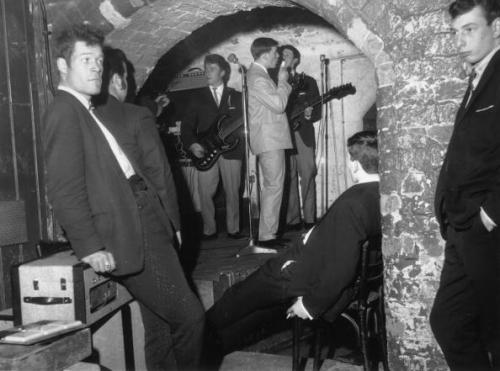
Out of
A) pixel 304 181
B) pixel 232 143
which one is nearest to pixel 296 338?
pixel 232 143

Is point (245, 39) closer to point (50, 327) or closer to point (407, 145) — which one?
point (407, 145)

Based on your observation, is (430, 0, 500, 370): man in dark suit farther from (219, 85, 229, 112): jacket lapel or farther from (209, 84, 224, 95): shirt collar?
(209, 84, 224, 95): shirt collar

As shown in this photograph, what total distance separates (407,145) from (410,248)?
20.9 inches

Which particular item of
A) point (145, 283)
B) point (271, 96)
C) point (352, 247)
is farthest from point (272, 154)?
point (145, 283)

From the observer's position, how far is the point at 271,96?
429cm

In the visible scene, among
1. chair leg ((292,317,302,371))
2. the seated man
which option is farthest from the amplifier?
chair leg ((292,317,302,371))

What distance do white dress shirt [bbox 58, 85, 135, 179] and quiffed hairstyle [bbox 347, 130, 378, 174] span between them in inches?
50.6

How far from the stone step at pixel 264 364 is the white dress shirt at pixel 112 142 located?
164cm

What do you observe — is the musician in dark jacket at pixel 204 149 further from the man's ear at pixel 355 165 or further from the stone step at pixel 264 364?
the man's ear at pixel 355 165

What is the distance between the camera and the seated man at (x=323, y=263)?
2568mm

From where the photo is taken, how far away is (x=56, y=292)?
2.55 metres

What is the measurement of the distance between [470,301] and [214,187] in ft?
13.2

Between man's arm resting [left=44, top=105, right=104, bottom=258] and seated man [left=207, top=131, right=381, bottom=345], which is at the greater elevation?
man's arm resting [left=44, top=105, right=104, bottom=258]

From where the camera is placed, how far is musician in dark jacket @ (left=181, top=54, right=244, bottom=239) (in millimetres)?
5672
